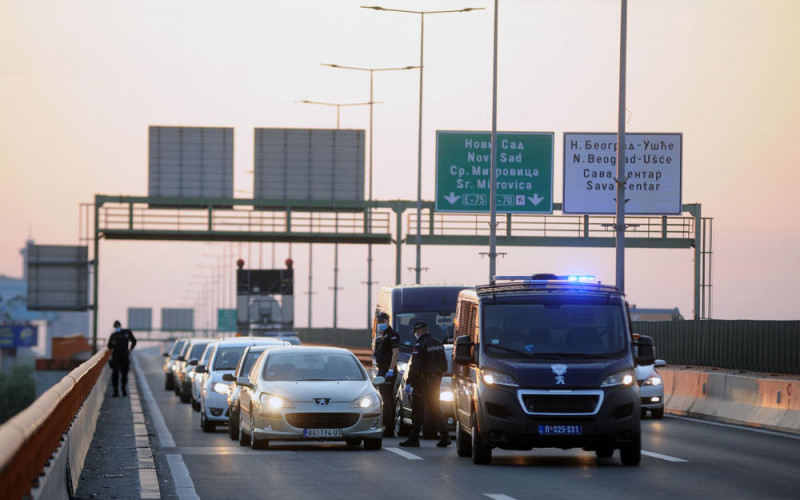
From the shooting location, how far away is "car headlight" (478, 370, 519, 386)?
18.0 m

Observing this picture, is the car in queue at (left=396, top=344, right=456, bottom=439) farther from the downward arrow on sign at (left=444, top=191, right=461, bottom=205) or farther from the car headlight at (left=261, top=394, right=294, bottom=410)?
the downward arrow on sign at (left=444, top=191, right=461, bottom=205)

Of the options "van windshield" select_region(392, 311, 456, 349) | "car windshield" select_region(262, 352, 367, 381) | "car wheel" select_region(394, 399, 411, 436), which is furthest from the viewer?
"van windshield" select_region(392, 311, 456, 349)

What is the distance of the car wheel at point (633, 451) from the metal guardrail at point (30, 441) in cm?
637

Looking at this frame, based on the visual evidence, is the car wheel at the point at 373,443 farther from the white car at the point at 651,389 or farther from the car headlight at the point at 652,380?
the car headlight at the point at 652,380

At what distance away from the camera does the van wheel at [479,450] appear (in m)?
18.4

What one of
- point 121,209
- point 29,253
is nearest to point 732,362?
point 121,209

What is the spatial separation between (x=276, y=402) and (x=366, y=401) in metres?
1.16

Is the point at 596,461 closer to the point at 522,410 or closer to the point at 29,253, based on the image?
the point at 522,410

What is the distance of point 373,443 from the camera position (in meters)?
21.5

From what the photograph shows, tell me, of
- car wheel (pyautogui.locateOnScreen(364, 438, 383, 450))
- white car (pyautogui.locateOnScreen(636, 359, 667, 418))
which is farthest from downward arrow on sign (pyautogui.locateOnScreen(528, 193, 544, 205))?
car wheel (pyautogui.locateOnScreen(364, 438, 383, 450))

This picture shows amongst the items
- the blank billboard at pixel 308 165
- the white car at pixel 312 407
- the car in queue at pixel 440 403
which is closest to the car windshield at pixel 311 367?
the white car at pixel 312 407

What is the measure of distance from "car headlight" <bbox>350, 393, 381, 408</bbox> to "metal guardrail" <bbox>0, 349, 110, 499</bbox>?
6463mm

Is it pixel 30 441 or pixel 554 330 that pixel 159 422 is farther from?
pixel 30 441

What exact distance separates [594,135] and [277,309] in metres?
14.5
